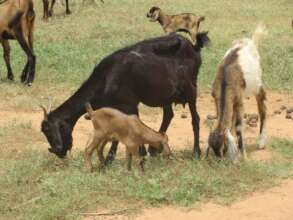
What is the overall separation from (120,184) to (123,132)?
0.61 m

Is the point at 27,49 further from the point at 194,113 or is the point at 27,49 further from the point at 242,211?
the point at 242,211

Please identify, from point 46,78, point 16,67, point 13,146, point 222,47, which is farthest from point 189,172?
point 222,47

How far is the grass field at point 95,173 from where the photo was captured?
6.36 meters

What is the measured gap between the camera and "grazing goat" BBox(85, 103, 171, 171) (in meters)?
6.91

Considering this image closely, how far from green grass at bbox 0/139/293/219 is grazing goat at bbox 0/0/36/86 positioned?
209 inches

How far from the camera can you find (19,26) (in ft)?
41.4

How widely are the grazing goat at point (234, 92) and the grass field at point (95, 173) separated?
255 mm

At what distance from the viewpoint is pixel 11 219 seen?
610 cm

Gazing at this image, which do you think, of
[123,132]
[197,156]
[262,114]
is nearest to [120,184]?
[123,132]

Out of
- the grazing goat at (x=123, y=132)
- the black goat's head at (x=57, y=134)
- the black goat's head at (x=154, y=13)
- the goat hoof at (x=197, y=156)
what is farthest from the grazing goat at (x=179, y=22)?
the grazing goat at (x=123, y=132)

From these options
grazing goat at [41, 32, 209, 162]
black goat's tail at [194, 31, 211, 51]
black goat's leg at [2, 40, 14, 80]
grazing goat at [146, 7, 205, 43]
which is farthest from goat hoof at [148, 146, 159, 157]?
grazing goat at [146, 7, 205, 43]

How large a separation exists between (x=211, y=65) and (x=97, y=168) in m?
7.03

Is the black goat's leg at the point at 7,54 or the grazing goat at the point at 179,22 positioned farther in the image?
the grazing goat at the point at 179,22

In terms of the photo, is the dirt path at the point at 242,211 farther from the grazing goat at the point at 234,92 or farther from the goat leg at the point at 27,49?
the goat leg at the point at 27,49
